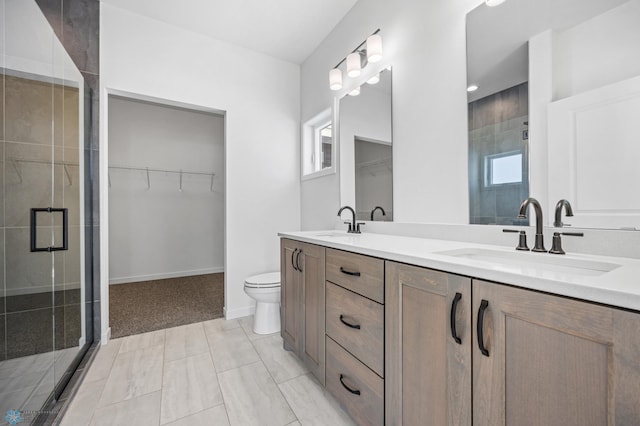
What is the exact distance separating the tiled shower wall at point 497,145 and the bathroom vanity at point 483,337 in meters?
0.21

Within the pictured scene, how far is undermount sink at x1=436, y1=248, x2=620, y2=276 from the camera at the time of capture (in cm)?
80

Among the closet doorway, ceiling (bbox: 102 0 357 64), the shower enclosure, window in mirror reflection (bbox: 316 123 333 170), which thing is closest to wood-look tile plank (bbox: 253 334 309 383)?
the shower enclosure

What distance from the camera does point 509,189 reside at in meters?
1.19

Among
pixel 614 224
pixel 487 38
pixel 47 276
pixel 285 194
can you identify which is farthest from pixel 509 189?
pixel 47 276

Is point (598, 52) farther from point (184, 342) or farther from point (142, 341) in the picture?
point (142, 341)

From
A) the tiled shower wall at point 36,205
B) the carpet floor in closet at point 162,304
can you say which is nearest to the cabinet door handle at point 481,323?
the tiled shower wall at point 36,205

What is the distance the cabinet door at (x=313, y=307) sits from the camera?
144 centimetres

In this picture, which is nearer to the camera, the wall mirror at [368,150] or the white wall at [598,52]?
the white wall at [598,52]

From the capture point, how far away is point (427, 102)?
5.17 feet

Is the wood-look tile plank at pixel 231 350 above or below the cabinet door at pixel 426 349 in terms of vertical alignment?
below

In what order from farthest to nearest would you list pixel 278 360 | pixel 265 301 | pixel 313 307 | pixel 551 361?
pixel 265 301 < pixel 278 360 < pixel 313 307 < pixel 551 361

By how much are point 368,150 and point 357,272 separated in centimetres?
119

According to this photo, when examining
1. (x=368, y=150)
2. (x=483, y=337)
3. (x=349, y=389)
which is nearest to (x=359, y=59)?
(x=368, y=150)

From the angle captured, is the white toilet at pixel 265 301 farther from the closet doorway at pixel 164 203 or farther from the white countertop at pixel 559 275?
the white countertop at pixel 559 275
